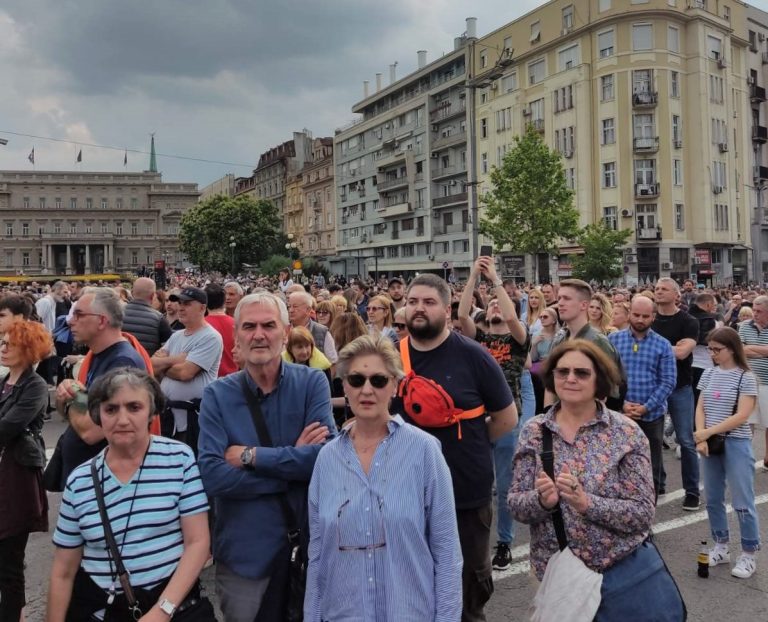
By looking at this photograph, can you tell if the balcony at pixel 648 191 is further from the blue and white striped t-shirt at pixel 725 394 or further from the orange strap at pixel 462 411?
the orange strap at pixel 462 411

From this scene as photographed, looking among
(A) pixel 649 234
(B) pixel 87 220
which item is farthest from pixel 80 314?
(B) pixel 87 220

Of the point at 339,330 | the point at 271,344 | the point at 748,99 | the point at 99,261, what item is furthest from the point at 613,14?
the point at 99,261

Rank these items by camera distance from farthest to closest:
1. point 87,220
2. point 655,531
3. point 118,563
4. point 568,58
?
point 87,220 → point 568,58 → point 655,531 → point 118,563

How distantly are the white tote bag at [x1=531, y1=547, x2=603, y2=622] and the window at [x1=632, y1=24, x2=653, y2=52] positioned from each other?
4748 centimetres

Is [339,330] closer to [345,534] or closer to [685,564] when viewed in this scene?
[685,564]

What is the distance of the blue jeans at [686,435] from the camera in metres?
6.31

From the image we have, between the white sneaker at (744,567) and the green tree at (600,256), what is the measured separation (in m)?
36.2

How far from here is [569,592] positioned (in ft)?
8.89

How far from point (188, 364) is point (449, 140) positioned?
55.6m

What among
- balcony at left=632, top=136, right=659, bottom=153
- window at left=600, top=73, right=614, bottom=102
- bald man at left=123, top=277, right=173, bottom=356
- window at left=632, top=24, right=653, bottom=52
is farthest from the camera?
window at left=600, top=73, right=614, bottom=102

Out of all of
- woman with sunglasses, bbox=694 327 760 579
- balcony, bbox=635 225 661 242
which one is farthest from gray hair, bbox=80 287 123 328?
balcony, bbox=635 225 661 242

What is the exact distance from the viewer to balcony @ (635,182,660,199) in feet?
145

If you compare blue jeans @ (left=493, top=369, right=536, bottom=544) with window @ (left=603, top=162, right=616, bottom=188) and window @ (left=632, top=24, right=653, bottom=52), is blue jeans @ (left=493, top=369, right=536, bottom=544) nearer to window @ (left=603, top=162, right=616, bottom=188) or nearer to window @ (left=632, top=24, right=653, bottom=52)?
window @ (left=603, top=162, right=616, bottom=188)

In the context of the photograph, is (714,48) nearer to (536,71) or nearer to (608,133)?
(608,133)
